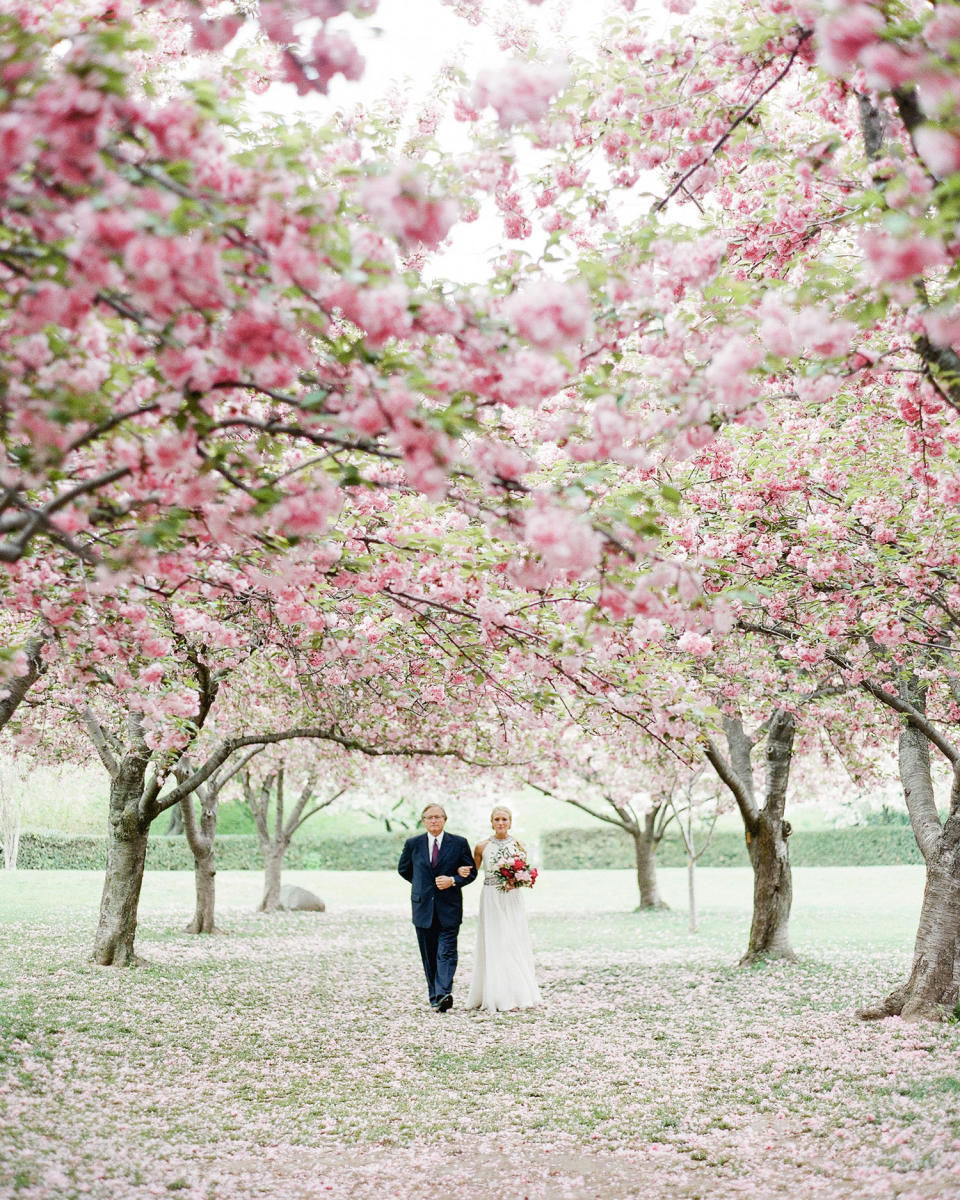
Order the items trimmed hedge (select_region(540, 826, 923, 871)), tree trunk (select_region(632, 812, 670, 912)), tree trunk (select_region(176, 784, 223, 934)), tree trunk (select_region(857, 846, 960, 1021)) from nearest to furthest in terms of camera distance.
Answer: tree trunk (select_region(857, 846, 960, 1021)) < tree trunk (select_region(176, 784, 223, 934)) < tree trunk (select_region(632, 812, 670, 912)) < trimmed hedge (select_region(540, 826, 923, 871))

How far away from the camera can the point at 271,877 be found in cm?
2350

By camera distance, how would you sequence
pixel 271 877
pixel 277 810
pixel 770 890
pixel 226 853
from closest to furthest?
pixel 770 890 < pixel 277 810 < pixel 271 877 < pixel 226 853

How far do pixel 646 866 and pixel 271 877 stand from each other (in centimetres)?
836

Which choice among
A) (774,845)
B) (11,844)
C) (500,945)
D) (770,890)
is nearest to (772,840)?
(774,845)

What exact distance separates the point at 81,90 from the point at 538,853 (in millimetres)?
39817

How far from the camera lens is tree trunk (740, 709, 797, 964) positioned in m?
12.8

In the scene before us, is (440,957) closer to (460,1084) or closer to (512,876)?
(512,876)

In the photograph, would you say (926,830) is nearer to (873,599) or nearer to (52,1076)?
(873,599)

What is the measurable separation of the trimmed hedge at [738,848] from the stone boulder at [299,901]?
15.2m

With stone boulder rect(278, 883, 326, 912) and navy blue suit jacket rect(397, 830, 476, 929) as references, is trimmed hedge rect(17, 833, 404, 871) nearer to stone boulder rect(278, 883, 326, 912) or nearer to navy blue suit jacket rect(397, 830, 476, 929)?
stone boulder rect(278, 883, 326, 912)

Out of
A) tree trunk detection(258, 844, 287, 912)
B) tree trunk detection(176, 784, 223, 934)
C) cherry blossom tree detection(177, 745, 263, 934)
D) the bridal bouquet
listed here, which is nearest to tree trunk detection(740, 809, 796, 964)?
the bridal bouquet

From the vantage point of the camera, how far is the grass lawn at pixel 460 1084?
5.09 meters

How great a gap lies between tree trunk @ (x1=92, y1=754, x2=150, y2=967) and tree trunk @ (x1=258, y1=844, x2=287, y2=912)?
10692 millimetres

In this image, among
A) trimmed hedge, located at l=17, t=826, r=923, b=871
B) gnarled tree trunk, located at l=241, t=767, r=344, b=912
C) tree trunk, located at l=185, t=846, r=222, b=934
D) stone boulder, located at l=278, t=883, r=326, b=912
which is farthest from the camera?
trimmed hedge, located at l=17, t=826, r=923, b=871
